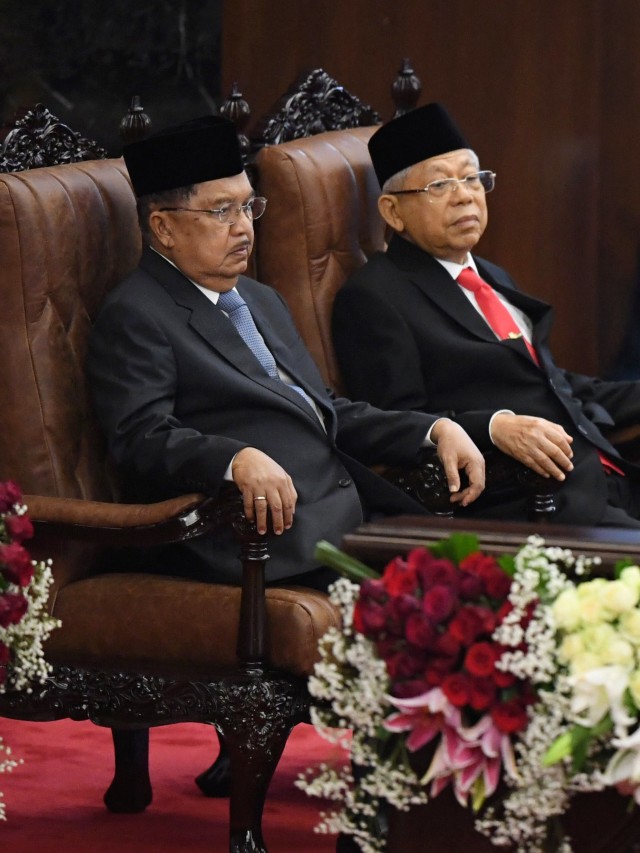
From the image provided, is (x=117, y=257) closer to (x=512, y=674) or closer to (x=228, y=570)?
(x=228, y=570)

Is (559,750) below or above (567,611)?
below

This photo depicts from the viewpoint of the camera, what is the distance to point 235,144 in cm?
331

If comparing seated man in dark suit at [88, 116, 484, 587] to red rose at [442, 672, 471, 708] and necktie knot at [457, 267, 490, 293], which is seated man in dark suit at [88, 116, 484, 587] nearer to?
necktie knot at [457, 267, 490, 293]

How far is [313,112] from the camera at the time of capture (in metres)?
4.06

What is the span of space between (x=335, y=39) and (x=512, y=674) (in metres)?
3.81

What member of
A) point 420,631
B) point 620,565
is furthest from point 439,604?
point 620,565

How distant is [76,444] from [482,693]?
1.45 m

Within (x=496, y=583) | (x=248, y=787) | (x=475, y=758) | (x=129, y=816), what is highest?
(x=496, y=583)

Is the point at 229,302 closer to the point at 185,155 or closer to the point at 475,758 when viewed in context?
the point at 185,155

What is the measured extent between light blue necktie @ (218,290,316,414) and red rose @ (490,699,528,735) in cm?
146

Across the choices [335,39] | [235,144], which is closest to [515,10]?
[335,39]

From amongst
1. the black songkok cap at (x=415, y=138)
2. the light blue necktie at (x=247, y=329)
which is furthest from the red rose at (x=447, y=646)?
the black songkok cap at (x=415, y=138)

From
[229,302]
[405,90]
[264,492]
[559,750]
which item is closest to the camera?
[559,750]

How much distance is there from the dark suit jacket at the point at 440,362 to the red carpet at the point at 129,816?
2.54 feet
